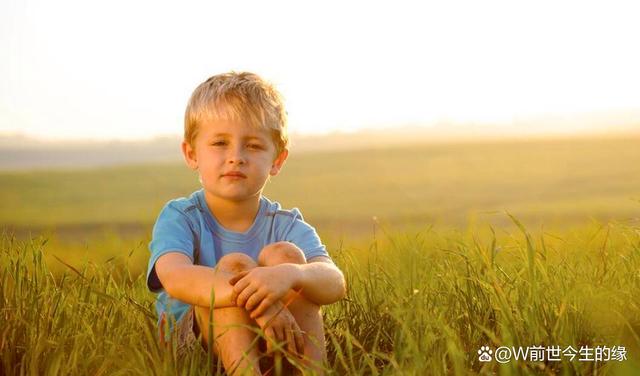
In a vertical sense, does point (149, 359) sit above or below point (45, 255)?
below

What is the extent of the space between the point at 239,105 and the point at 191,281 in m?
0.58

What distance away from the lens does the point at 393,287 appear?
295cm

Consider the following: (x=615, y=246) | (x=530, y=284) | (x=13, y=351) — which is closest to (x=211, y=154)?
(x=13, y=351)

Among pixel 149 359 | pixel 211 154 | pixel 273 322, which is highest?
pixel 211 154

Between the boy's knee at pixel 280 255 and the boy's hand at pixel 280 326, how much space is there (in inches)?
6.0

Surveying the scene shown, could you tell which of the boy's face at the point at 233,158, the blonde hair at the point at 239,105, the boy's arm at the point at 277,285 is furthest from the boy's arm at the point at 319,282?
the blonde hair at the point at 239,105

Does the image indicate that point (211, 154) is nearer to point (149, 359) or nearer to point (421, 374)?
point (149, 359)

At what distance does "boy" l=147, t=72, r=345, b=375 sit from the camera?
90.5 inches

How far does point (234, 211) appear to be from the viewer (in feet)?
8.98

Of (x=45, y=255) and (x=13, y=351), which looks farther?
(x=45, y=255)

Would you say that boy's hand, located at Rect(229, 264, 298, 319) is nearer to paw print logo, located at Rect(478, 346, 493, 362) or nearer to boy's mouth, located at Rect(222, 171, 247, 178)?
boy's mouth, located at Rect(222, 171, 247, 178)

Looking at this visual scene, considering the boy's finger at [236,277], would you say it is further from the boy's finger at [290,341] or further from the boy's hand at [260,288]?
the boy's finger at [290,341]

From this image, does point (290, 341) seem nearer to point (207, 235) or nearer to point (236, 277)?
point (236, 277)

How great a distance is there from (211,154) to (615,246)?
5.54ft
